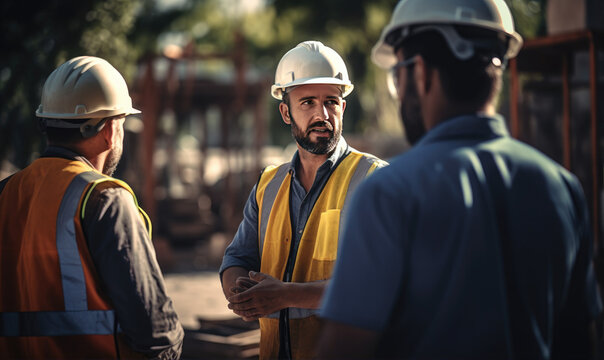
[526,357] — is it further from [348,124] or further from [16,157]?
[348,124]

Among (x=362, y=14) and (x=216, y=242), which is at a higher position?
(x=362, y=14)

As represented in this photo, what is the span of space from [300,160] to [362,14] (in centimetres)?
1975

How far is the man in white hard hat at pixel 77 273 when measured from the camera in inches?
91.0

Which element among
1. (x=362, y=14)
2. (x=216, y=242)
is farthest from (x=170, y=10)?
(x=216, y=242)

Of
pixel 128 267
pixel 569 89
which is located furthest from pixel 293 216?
pixel 569 89

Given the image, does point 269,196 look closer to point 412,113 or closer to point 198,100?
point 412,113

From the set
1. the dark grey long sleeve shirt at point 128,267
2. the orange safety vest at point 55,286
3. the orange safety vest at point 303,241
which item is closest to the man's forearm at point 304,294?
the orange safety vest at point 303,241

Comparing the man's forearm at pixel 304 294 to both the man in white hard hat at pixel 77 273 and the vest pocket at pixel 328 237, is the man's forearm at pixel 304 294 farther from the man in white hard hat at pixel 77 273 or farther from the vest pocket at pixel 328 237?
the man in white hard hat at pixel 77 273

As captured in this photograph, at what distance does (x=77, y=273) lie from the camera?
7.57 ft

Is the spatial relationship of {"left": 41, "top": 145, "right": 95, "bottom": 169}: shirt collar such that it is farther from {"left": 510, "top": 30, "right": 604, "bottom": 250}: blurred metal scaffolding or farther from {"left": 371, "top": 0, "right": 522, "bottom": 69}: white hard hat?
{"left": 510, "top": 30, "right": 604, "bottom": 250}: blurred metal scaffolding

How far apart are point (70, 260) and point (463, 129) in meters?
1.53

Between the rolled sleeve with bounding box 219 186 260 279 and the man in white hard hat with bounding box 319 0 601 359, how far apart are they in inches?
67.6

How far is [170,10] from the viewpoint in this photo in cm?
2012

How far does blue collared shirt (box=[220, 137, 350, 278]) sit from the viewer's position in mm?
3148
